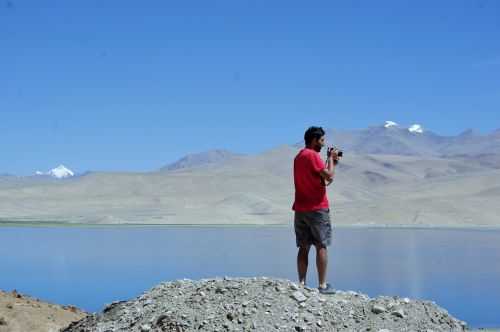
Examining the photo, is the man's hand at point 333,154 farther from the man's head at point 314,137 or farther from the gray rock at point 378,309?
the gray rock at point 378,309

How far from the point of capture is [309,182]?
7793 millimetres

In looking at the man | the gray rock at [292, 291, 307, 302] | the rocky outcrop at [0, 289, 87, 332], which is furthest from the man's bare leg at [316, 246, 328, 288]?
the rocky outcrop at [0, 289, 87, 332]

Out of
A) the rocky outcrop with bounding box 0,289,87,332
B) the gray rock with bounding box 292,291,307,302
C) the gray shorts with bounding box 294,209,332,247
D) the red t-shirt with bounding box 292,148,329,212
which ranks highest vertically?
the red t-shirt with bounding box 292,148,329,212

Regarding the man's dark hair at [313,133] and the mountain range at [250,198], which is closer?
the man's dark hair at [313,133]

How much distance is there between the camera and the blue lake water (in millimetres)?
16225

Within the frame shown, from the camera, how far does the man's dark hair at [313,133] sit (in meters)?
7.93

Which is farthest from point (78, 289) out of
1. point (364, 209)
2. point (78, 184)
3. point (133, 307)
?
point (78, 184)

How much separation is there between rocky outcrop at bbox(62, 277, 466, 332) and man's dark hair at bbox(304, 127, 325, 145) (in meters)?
1.52

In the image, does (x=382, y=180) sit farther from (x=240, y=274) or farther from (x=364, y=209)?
(x=240, y=274)

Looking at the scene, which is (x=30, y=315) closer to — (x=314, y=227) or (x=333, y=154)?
(x=314, y=227)

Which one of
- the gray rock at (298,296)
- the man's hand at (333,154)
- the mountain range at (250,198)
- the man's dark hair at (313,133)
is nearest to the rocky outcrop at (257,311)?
the gray rock at (298,296)

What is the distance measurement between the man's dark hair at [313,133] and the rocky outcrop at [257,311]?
1519mm

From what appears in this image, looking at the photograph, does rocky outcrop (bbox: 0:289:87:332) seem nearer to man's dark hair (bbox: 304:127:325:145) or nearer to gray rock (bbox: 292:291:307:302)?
gray rock (bbox: 292:291:307:302)

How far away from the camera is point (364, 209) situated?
77.4m
